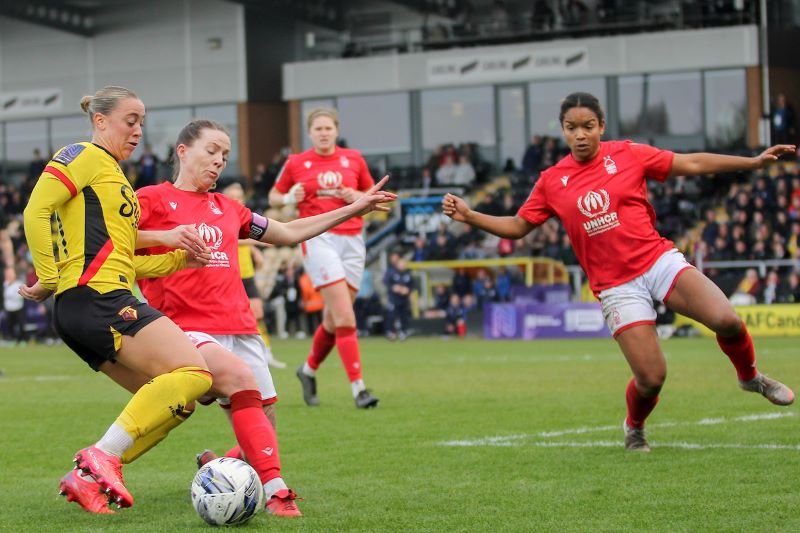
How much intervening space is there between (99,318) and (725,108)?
101ft

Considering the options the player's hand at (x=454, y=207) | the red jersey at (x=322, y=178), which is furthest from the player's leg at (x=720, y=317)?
the red jersey at (x=322, y=178)

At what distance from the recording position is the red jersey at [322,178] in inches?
495

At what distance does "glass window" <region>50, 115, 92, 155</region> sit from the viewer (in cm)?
4333

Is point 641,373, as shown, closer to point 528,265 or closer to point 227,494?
point 227,494

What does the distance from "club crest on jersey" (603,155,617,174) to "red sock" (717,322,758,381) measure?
50.0 inches

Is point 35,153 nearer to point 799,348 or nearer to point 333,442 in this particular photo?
point 799,348

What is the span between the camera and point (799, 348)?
2002cm

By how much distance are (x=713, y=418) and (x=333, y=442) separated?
3121 millimetres

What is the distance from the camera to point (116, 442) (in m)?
6.20

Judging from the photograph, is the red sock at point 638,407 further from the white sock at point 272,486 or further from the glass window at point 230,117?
the glass window at point 230,117

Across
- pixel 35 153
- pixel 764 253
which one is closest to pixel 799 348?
pixel 764 253

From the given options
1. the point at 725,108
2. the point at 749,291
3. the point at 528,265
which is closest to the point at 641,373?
the point at 749,291

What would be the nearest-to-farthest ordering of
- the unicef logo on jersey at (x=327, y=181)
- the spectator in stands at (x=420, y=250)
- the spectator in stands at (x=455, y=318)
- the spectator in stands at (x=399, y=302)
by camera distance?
the unicef logo on jersey at (x=327, y=181) → the spectator in stands at (x=455, y=318) → the spectator in stands at (x=399, y=302) → the spectator in stands at (x=420, y=250)

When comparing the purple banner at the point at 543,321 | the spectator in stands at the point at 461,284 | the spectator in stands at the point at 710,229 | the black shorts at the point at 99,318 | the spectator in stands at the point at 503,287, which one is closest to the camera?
the black shorts at the point at 99,318
